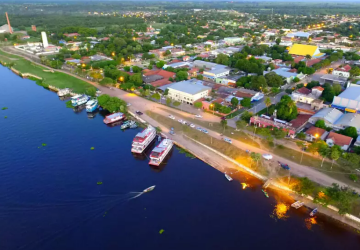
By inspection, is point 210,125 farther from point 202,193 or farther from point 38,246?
point 38,246

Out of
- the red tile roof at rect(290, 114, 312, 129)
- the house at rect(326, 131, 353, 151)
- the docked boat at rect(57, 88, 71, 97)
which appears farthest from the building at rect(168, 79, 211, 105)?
the house at rect(326, 131, 353, 151)

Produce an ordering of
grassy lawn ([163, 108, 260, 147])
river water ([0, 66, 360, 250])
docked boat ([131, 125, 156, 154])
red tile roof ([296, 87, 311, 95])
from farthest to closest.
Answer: red tile roof ([296, 87, 311, 95]) → grassy lawn ([163, 108, 260, 147]) → docked boat ([131, 125, 156, 154]) → river water ([0, 66, 360, 250])

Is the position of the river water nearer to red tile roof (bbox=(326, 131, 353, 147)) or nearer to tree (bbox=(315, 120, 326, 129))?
red tile roof (bbox=(326, 131, 353, 147))

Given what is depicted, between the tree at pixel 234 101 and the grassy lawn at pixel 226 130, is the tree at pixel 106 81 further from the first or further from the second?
the tree at pixel 234 101

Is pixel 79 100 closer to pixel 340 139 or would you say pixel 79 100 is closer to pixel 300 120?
pixel 300 120

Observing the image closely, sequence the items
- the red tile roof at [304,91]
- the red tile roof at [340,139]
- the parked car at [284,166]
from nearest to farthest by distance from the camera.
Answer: the parked car at [284,166], the red tile roof at [340,139], the red tile roof at [304,91]

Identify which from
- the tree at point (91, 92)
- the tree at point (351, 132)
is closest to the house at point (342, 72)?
the tree at point (351, 132)

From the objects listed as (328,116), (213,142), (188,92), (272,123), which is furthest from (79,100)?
(328,116)
